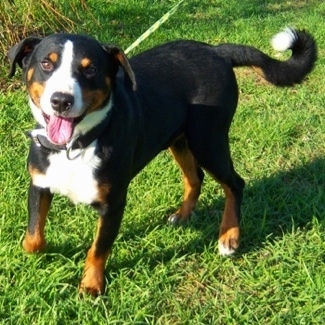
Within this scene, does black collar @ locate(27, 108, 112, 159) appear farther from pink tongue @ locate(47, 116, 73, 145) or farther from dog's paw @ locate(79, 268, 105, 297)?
dog's paw @ locate(79, 268, 105, 297)

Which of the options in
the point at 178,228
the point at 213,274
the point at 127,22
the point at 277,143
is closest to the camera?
the point at 213,274

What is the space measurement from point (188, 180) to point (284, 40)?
1.09m

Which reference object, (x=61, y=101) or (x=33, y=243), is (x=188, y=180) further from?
(x=61, y=101)

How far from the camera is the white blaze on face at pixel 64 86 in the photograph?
110 inches

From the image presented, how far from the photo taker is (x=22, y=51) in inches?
121

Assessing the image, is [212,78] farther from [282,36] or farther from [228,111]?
[282,36]

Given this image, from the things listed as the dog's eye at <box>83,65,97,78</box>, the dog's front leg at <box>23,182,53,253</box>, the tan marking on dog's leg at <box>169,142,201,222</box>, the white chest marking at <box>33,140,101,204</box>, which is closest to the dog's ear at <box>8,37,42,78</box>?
the dog's eye at <box>83,65,97,78</box>

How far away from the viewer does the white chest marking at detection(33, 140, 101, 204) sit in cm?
308

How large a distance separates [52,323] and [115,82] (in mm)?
1251

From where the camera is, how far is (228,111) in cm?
382

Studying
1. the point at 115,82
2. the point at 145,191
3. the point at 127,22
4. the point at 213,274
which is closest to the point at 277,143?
the point at 145,191

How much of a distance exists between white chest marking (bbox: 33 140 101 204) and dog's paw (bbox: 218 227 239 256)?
0.99 metres

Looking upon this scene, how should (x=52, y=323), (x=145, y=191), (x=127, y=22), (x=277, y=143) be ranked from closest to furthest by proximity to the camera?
(x=52, y=323) < (x=145, y=191) < (x=277, y=143) < (x=127, y=22)

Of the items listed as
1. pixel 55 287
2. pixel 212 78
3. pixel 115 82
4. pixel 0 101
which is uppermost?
pixel 115 82
